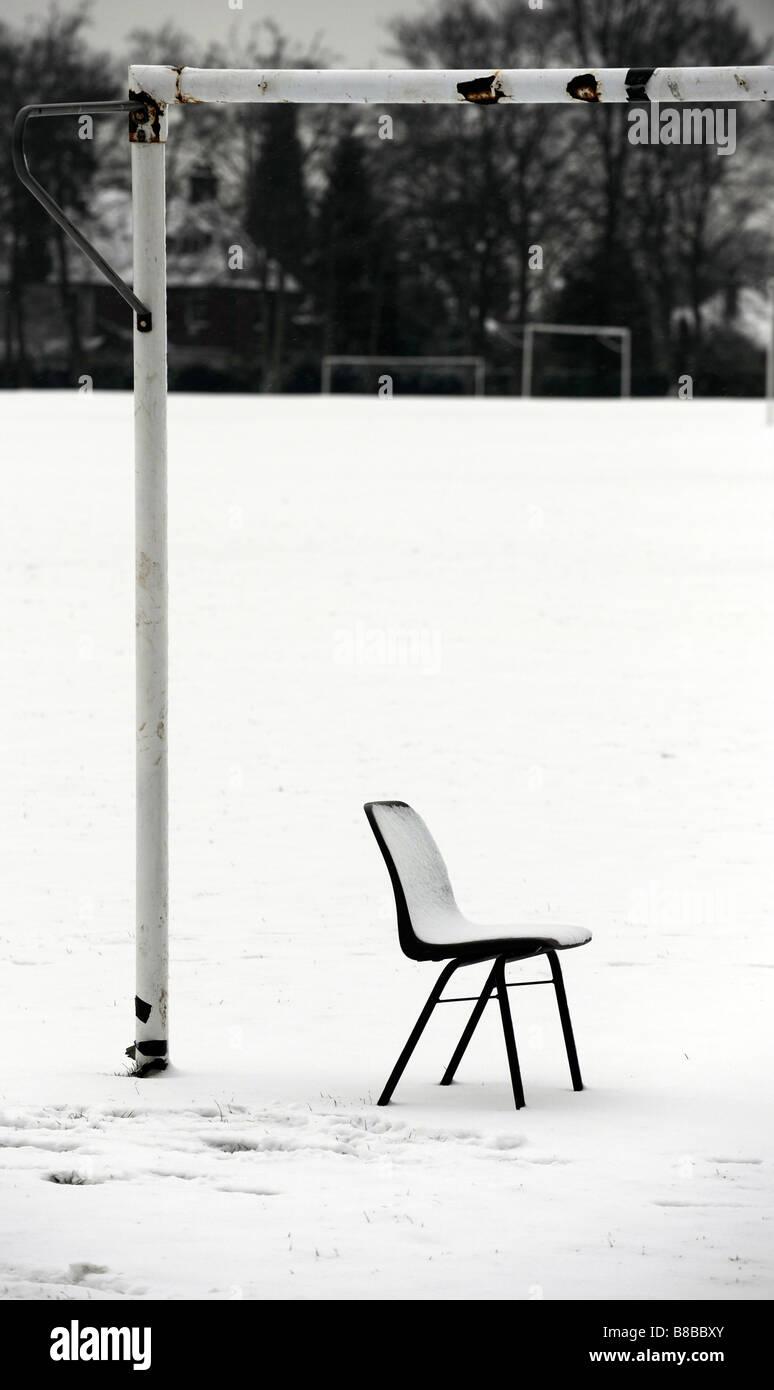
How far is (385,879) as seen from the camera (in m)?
8.47

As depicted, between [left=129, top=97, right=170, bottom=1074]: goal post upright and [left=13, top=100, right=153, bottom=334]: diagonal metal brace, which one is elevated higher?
[left=13, top=100, right=153, bottom=334]: diagonal metal brace

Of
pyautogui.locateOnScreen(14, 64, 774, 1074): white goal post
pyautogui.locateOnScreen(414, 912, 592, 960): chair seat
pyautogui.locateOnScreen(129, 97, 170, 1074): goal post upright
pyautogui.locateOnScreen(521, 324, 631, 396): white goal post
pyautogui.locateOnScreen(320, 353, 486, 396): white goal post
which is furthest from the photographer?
pyautogui.locateOnScreen(320, 353, 486, 396): white goal post

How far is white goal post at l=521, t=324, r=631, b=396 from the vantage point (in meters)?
36.9

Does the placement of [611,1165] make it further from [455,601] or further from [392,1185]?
[455,601]

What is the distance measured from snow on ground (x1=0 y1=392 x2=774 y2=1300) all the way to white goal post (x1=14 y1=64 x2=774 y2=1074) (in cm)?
42

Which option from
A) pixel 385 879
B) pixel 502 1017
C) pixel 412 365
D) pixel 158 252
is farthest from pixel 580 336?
pixel 502 1017

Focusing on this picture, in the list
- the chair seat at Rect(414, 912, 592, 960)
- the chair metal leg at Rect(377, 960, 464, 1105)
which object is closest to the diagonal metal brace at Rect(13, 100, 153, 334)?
Answer: the chair seat at Rect(414, 912, 592, 960)

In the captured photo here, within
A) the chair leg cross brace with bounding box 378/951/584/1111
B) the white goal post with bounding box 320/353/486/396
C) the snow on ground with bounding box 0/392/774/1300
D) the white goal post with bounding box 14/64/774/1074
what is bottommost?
the snow on ground with bounding box 0/392/774/1300

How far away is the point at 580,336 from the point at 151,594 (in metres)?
33.4

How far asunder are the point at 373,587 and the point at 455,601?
105 centimetres

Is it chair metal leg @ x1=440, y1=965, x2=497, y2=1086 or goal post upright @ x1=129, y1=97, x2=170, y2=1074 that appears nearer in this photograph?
chair metal leg @ x1=440, y1=965, x2=497, y2=1086

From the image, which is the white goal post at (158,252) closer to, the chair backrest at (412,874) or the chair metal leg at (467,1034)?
the chair backrest at (412,874)

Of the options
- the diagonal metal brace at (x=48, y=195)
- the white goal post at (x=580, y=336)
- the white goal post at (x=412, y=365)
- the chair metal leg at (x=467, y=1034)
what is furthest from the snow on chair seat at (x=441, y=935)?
the white goal post at (x=412, y=365)

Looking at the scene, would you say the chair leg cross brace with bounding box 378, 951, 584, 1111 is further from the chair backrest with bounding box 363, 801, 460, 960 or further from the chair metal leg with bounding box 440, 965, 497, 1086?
the chair backrest with bounding box 363, 801, 460, 960
